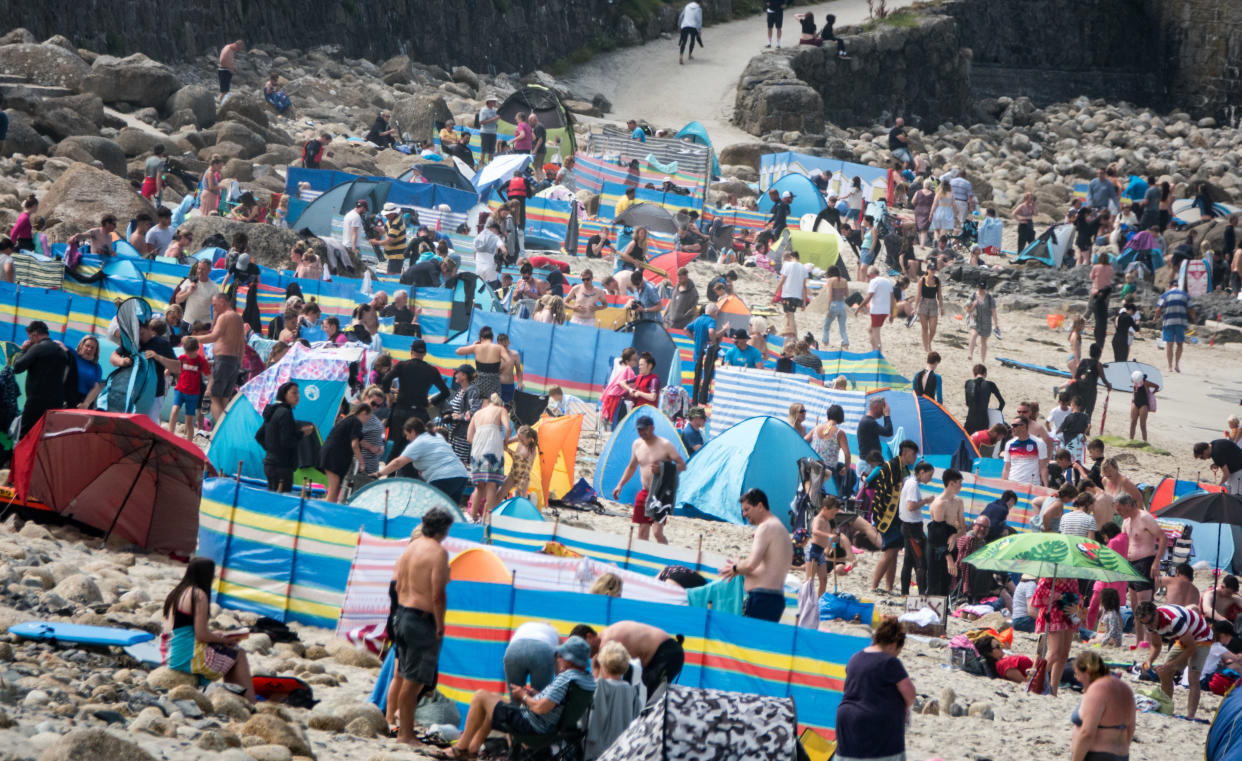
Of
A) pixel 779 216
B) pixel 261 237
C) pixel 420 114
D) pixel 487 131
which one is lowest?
pixel 261 237

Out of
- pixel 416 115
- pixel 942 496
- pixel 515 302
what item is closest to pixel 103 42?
pixel 416 115

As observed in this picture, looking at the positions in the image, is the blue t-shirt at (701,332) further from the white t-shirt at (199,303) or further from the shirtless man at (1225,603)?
the shirtless man at (1225,603)

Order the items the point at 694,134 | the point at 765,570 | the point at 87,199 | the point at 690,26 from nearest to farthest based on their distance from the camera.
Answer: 1. the point at 765,570
2. the point at 87,199
3. the point at 694,134
4. the point at 690,26

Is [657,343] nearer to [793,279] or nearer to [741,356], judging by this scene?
[741,356]

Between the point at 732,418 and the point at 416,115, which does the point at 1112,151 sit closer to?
the point at 416,115

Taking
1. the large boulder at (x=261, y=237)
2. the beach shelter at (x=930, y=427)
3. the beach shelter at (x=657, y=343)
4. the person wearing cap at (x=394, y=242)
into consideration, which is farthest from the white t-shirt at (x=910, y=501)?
the large boulder at (x=261, y=237)

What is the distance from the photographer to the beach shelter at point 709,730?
6.21 m

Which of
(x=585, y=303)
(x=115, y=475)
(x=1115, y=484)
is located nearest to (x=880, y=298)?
(x=585, y=303)

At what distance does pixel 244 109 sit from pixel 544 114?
226 inches

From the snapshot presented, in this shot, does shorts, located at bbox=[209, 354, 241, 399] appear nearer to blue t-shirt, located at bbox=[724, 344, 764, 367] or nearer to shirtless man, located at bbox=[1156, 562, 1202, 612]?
blue t-shirt, located at bbox=[724, 344, 764, 367]

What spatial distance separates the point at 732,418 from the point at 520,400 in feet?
6.93

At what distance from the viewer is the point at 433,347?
15086 mm

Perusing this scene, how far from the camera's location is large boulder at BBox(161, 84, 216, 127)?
2616 cm

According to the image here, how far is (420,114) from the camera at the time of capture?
29.6 metres
